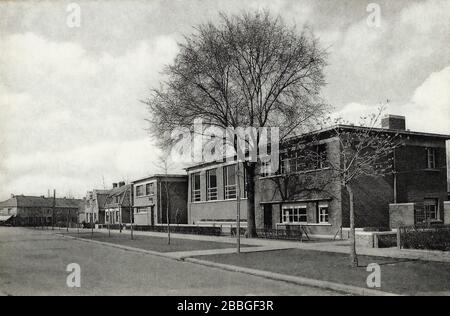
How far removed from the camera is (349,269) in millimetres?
13516

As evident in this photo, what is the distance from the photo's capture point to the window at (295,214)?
3142 cm

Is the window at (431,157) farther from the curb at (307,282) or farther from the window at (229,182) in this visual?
the curb at (307,282)

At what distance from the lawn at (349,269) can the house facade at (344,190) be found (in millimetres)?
9880

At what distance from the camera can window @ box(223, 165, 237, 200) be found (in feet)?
137

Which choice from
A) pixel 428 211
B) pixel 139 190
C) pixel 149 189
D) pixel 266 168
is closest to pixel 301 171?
pixel 266 168

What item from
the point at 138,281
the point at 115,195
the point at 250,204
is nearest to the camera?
the point at 138,281

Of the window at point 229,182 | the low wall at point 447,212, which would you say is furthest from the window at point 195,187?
the low wall at point 447,212

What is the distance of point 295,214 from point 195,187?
1901 centimetres

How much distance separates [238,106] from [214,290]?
20.1 meters

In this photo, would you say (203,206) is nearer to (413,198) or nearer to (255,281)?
(413,198)

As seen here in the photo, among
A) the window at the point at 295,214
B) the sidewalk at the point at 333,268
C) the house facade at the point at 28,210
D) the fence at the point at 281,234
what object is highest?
the window at the point at 295,214

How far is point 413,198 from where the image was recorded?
1174 inches

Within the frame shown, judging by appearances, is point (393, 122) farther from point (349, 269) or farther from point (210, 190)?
point (210, 190)
